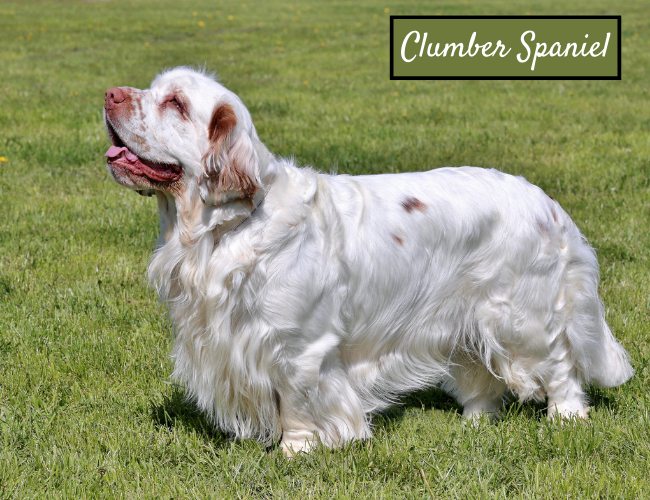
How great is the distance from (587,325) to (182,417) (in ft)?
6.27

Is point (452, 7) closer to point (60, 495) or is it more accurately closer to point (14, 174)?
point (14, 174)

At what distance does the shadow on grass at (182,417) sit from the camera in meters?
3.24

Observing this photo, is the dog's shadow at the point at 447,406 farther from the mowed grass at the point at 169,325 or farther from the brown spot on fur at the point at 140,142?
the brown spot on fur at the point at 140,142

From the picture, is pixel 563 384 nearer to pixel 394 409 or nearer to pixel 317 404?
Answer: pixel 394 409

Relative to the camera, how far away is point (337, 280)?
292 centimetres

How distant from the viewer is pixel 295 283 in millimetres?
2799

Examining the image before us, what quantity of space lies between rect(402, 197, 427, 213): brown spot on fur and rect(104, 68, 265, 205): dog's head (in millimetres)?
690

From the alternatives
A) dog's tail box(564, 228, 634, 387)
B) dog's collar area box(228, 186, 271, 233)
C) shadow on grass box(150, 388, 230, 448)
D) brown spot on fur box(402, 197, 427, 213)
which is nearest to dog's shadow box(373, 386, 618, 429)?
dog's tail box(564, 228, 634, 387)

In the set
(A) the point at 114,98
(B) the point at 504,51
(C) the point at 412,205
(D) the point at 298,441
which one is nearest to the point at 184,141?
(A) the point at 114,98

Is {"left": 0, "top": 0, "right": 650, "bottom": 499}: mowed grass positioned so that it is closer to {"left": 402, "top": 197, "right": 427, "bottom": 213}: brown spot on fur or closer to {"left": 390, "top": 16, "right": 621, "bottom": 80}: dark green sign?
{"left": 390, "top": 16, "right": 621, "bottom": 80}: dark green sign

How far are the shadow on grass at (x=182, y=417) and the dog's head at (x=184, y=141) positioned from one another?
1109 mm

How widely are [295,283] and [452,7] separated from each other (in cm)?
2081

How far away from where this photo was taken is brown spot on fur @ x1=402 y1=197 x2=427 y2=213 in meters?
3.11

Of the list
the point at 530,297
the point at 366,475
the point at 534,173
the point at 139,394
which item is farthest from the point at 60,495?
the point at 534,173
